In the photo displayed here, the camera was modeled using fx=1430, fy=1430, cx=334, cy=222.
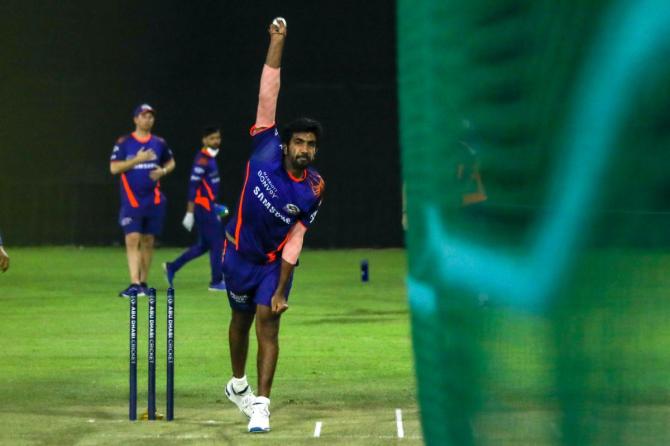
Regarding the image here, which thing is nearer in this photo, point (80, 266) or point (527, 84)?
point (527, 84)

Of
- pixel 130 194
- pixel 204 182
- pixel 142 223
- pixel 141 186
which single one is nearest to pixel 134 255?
pixel 142 223

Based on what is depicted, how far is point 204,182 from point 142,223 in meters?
1.11

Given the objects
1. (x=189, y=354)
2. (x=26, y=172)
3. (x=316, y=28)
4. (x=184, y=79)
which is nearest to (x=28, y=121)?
(x=26, y=172)

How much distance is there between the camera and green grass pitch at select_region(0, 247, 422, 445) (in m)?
7.67

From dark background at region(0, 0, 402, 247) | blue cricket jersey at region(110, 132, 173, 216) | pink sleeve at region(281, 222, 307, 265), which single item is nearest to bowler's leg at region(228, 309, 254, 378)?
pink sleeve at region(281, 222, 307, 265)

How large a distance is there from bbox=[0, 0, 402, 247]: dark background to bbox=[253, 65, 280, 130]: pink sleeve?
18.6 meters

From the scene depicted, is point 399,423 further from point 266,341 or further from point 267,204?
point 267,204

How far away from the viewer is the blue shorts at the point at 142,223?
1606 centimetres

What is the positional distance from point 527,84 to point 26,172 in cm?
2533

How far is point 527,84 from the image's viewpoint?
1822mm

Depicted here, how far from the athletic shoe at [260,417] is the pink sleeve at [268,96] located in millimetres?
1510

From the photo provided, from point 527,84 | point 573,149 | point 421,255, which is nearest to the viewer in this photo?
point 573,149

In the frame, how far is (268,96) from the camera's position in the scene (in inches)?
304

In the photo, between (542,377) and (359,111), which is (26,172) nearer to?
(359,111)
